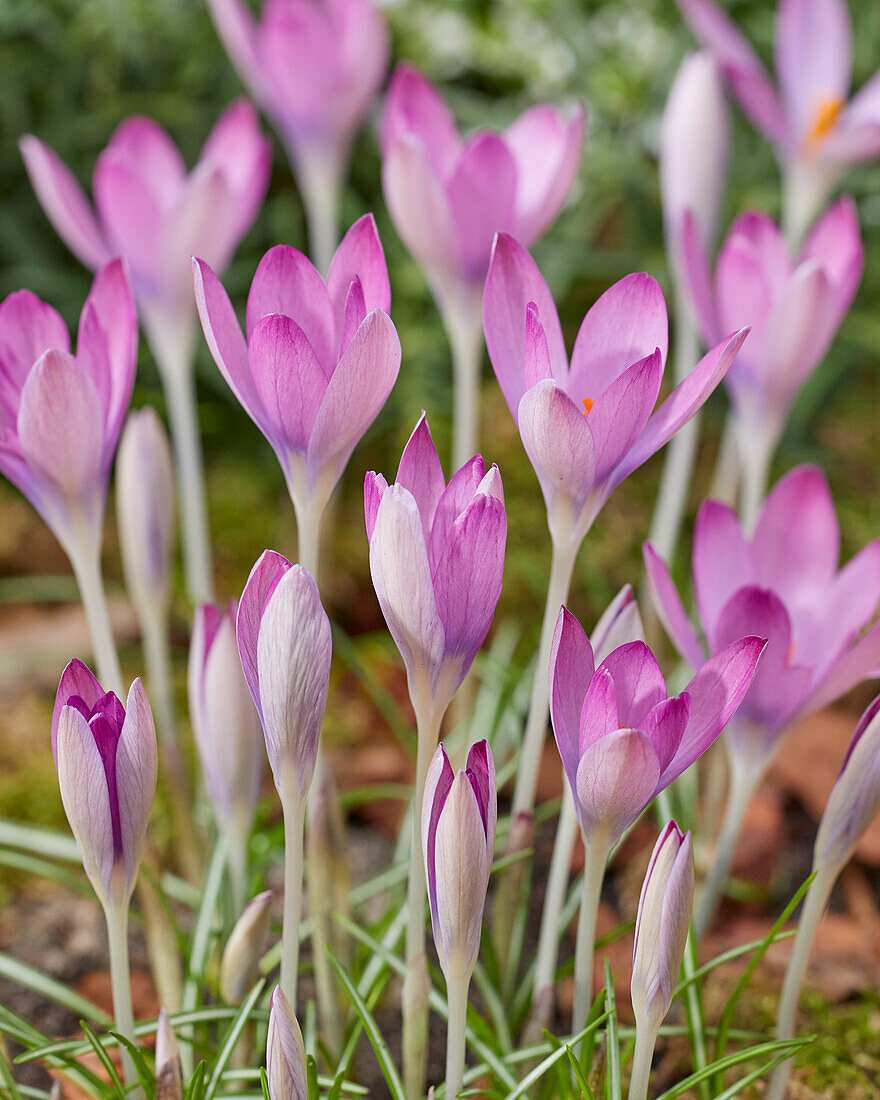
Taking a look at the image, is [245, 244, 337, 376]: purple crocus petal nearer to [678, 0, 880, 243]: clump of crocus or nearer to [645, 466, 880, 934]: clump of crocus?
[645, 466, 880, 934]: clump of crocus

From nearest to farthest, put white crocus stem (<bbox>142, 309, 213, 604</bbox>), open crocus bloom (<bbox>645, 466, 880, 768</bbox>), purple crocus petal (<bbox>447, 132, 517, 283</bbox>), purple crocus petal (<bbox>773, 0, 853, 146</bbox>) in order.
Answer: open crocus bloom (<bbox>645, 466, 880, 768</bbox>) < purple crocus petal (<bbox>447, 132, 517, 283</bbox>) < white crocus stem (<bbox>142, 309, 213, 604</bbox>) < purple crocus petal (<bbox>773, 0, 853, 146</bbox>)

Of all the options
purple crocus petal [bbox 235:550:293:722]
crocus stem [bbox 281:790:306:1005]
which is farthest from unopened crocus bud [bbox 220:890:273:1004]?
purple crocus petal [bbox 235:550:293:722]

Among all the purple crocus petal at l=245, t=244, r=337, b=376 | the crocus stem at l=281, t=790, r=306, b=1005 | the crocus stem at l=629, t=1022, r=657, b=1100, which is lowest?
the crocus stem at l=629, t=1022, r=657, b=1100

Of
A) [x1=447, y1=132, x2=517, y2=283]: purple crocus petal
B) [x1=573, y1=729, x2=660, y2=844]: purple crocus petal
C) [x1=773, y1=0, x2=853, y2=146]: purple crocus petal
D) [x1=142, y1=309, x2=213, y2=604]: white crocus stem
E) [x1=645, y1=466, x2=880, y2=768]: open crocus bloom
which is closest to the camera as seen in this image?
[x1=573, y1=729, x2=660, y2=844]: purple crocus petal

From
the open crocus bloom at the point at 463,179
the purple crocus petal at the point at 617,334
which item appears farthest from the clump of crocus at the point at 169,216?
the purple crocus petal at the point at 617,334

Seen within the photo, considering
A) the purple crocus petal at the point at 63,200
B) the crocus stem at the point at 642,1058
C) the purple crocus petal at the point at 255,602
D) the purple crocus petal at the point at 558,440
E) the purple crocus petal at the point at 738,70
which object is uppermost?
the purple crocus petal at the point at 738,70

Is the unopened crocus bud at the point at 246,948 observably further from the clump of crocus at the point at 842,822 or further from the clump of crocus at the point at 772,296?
the clump of crocus at the point at 772,296

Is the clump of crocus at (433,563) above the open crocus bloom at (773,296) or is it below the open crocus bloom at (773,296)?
below
